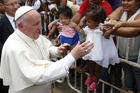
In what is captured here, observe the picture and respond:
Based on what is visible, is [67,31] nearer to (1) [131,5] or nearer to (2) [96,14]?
(2) [96,14]

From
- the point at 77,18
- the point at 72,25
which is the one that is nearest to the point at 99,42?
the point at 72,25

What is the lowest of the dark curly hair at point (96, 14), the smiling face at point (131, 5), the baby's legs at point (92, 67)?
the baby's legs at point (92, 67)

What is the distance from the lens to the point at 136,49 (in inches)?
92.9

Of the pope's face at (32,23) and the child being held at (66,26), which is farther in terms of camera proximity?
the child being held at (66,26)

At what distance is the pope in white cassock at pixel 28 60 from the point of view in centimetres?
188

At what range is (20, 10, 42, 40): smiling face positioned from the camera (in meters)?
1.96

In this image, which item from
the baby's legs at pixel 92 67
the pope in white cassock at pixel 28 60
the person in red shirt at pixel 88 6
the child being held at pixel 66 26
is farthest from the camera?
the child being held at pixel 66 26

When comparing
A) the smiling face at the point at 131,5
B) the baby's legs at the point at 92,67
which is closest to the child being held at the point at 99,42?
the baby's legs at the point at 92,67

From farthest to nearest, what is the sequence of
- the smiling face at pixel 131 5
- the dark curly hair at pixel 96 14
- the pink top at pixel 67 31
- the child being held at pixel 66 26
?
1. the pink top at pixel 67 31
2. the child being held at pixel 66 26
3. the dark curly hair at pixel 96 14
4. the smiling face at pixel 131 5

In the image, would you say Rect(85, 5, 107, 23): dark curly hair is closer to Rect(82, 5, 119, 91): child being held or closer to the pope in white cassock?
Rect(82, 5, 119, 91): child being held

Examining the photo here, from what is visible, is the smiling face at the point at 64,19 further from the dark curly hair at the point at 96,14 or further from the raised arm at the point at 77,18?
the dark curly hair at the point at 96,14

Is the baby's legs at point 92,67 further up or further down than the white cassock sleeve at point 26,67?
further down

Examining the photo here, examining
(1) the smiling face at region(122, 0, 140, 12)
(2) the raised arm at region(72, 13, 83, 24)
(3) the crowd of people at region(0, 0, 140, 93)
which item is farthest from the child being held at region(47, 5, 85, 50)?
(1) the smiling face at region(122, 0, 140, 12)

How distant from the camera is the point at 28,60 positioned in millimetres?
1938
